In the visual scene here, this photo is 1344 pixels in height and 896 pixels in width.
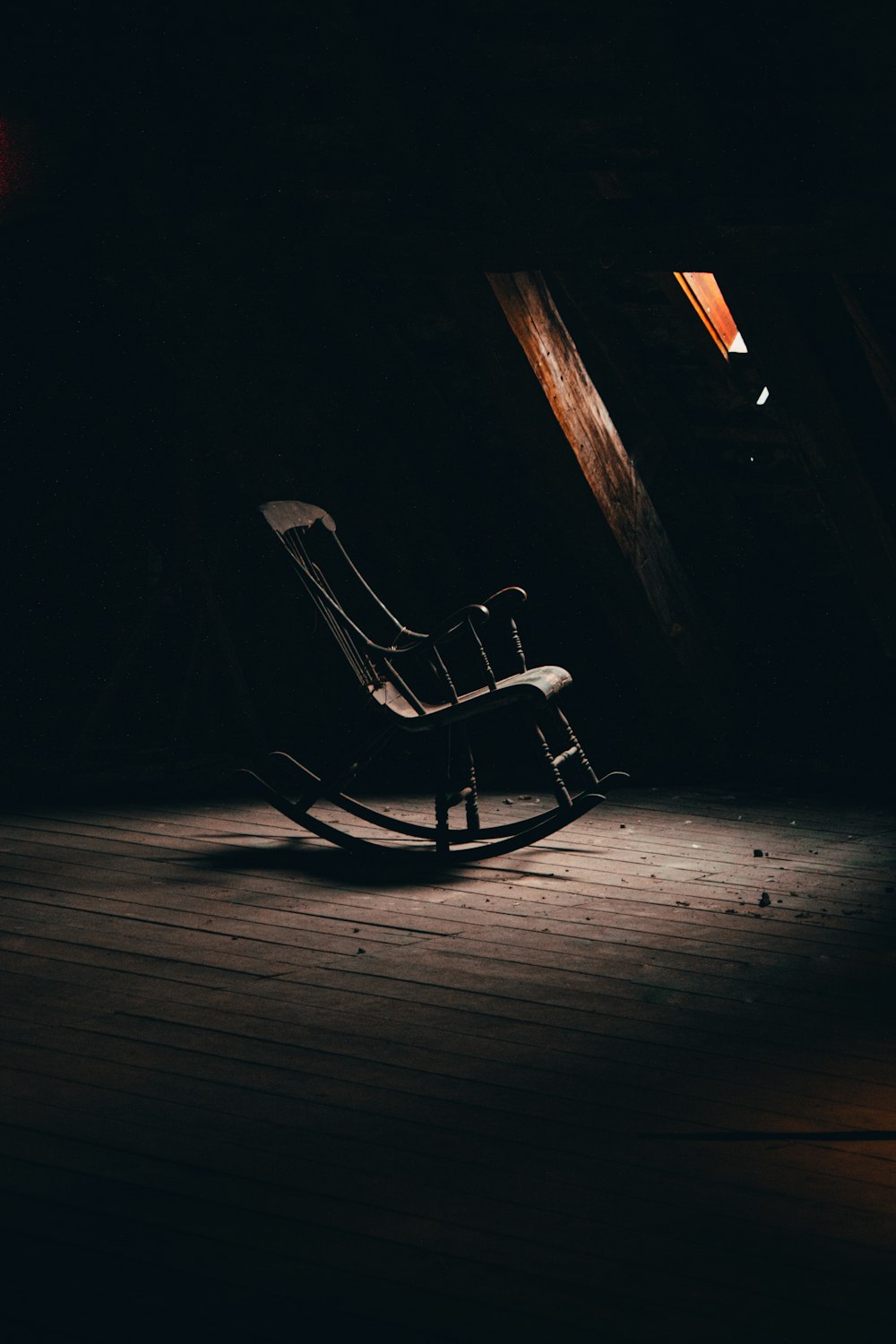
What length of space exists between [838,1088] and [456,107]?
10.2ft

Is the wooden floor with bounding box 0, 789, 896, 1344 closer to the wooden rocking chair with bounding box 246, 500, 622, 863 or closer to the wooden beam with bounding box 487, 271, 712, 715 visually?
the wooden rocking chair with bounding box 246, 500, 622, 863

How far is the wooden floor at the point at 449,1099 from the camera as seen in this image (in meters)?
1.98

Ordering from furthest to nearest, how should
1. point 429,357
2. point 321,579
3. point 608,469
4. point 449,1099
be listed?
point 429,357 → point 608,469 → point 321,579 → point 449,1099

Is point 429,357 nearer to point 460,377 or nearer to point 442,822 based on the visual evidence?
point 460,377

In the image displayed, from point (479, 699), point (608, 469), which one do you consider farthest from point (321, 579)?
point (608, 469)

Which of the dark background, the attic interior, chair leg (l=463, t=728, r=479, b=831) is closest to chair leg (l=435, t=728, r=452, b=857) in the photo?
chair leg (l=463, t=728, r=479, b=831)

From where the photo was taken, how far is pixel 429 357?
5445 millimetres

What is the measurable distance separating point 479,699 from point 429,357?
1.68 meters

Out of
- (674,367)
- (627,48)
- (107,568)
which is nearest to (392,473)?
(674,367)

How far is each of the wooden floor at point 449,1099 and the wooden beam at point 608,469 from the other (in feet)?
4.06

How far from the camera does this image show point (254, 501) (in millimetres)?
5637

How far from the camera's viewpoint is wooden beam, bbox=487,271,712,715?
4691 mm

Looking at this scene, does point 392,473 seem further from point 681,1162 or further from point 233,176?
point 681,1162

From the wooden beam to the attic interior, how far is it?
19 mm
